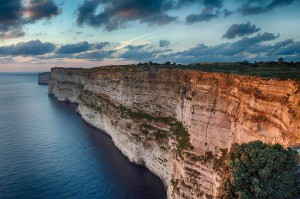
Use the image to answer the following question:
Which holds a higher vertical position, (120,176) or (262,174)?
(262,174)

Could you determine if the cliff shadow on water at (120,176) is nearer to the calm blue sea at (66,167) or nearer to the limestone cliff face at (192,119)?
the calm blue sea at (66,167)

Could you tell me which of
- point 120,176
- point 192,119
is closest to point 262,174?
point 192,119

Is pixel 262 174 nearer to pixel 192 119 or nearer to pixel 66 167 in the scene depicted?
pixel 192 119

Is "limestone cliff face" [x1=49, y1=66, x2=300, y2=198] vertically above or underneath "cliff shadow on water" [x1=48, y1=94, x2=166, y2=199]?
above

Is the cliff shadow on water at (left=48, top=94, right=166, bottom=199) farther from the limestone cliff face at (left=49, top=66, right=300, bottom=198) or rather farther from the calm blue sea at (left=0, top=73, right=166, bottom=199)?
the limestone cliff face at (left=49, top=66, right=300, bottom=198)

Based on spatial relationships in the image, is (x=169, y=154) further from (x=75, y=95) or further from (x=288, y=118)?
(x=75, y=95)

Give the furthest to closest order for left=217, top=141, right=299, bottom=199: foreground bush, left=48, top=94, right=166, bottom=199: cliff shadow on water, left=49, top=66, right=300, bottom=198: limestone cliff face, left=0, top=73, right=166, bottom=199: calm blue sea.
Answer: left=0, top=73, right=166, bottom=199: calm blue sea → left=48, top=94, right=166, bottom=199: cliff shadow on water → left=49, top=66, right=300, bottom=198: limestone cliff face → left=217, top=141, right=299, bottom=199: foreground bush

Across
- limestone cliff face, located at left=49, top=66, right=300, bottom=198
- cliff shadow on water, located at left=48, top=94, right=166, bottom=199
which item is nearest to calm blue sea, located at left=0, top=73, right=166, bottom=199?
cliff shadow on water, located at left=48, top=94, right=166, bottom=199
